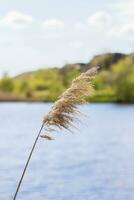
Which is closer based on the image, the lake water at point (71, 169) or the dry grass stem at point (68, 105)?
the dry grass stem at point (68, 105)

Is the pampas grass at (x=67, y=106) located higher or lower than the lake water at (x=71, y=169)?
higher

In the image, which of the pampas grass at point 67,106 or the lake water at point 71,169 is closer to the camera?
the pampas grass at point 67,106

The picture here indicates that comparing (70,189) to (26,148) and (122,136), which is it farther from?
(122,136)

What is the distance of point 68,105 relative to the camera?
1320 cm

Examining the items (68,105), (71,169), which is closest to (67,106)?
(68,105)

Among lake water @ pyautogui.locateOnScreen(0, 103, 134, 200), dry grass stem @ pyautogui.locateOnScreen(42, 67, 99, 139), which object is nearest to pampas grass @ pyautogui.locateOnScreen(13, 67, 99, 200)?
dry grass stem @ pyautogui.locateOnScreen(42, 67, 99, 139)

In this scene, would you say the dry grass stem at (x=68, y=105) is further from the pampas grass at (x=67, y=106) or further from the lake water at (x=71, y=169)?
the lake water at (x=71, y=169)

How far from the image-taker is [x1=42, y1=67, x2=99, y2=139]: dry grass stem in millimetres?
13203

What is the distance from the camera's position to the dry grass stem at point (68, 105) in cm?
1320

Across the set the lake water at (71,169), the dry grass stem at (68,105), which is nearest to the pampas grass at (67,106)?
the dry grass stem at (68,105)

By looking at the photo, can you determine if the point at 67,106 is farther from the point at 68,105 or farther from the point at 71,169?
the point at 71,169

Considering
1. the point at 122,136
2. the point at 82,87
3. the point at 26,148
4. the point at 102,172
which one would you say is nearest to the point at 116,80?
the point at 122,136

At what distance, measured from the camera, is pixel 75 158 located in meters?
42.7

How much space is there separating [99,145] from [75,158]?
11.5m
